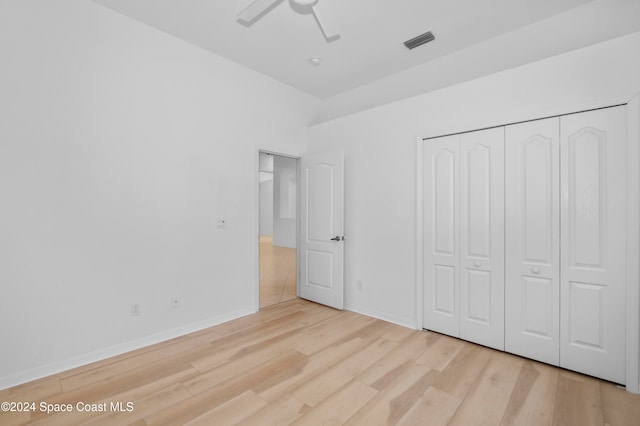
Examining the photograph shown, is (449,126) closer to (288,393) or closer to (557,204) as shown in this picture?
(557,204)

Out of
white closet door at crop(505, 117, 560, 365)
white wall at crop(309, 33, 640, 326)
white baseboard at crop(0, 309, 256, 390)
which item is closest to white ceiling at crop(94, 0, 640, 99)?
white wall at crop(309, 33, 640, 326)

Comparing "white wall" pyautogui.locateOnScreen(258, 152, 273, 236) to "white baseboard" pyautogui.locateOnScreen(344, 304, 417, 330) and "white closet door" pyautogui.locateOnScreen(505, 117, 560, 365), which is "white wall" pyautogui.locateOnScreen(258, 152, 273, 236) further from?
"white closet door" pyautogui.locateOnScreen(505, 117, 560, 365)

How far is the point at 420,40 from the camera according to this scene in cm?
305

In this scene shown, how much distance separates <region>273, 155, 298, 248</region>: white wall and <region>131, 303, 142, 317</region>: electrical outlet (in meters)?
5.43

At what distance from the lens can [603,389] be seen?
2072 millimetres

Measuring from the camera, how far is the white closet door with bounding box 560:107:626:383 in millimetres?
2127

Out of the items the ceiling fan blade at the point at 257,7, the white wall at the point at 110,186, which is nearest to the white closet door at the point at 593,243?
the ceiling fan blade at the point at 257,7

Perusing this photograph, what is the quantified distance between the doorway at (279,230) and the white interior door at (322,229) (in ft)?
1.96

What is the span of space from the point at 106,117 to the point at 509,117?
3690 mm

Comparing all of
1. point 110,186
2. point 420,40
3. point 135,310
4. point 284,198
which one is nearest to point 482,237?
point 420,40

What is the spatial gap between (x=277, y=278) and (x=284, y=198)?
3875mm

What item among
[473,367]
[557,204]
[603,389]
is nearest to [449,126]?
[557,204]

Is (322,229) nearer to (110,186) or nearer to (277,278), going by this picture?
(277,278)

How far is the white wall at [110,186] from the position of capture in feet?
7.09
